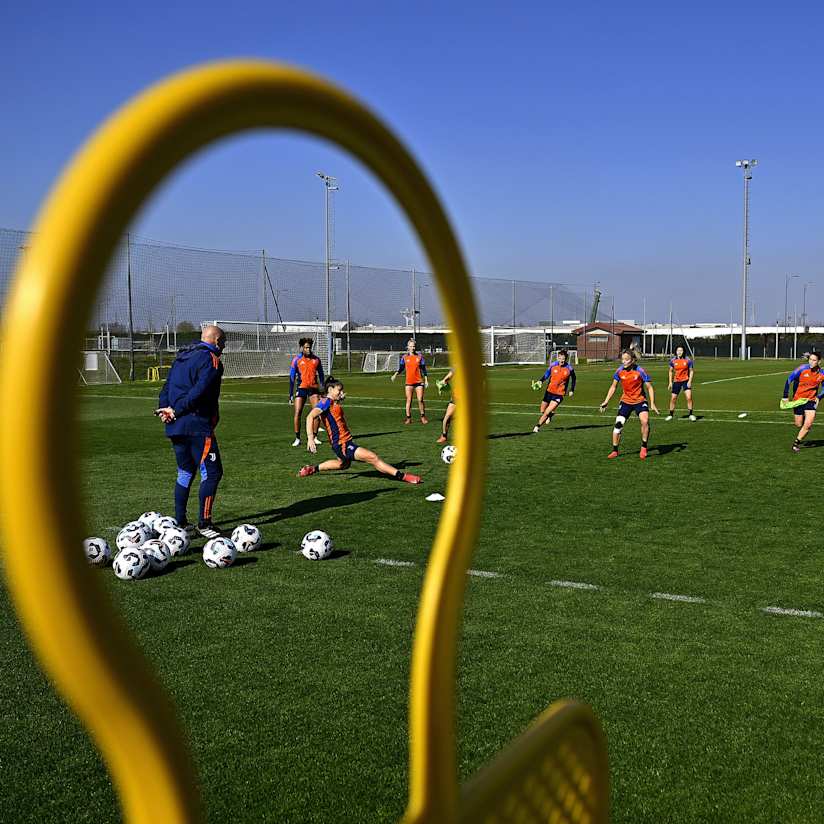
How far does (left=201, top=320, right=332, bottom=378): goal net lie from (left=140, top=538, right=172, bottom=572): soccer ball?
3553 centimetres

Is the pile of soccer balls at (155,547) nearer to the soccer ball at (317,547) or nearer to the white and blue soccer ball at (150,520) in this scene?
the white and blue soccer ball at (150,520)

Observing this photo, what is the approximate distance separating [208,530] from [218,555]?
135 centimetres

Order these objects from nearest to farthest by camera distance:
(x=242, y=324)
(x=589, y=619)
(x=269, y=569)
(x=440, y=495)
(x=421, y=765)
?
1. (x=421, y=765)
2. (x=589, y=619)
3. (x=269, y=569)
4. (x=440, y=495)
5. (x=242, y=324)

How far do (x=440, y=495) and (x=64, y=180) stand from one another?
10666 millimetres

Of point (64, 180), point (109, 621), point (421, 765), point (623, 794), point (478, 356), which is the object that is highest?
point (64, 180)

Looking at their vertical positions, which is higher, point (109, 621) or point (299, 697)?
point (109, 621)

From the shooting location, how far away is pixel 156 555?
7.50m

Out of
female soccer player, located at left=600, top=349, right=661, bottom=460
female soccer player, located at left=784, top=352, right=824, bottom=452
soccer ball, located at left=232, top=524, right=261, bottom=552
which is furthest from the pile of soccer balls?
female soccer player, located at left=784, top=352, right=824, bottom=452

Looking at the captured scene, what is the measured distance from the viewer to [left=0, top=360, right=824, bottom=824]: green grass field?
3959mm

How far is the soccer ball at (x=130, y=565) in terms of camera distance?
7180mm

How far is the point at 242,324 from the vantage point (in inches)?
1779

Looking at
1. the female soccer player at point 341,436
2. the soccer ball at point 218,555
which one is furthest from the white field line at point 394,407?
the soccer ball at point 218,555

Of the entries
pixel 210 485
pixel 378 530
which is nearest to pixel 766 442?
pixel 378 530

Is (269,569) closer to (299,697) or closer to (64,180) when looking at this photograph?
(299,697)
